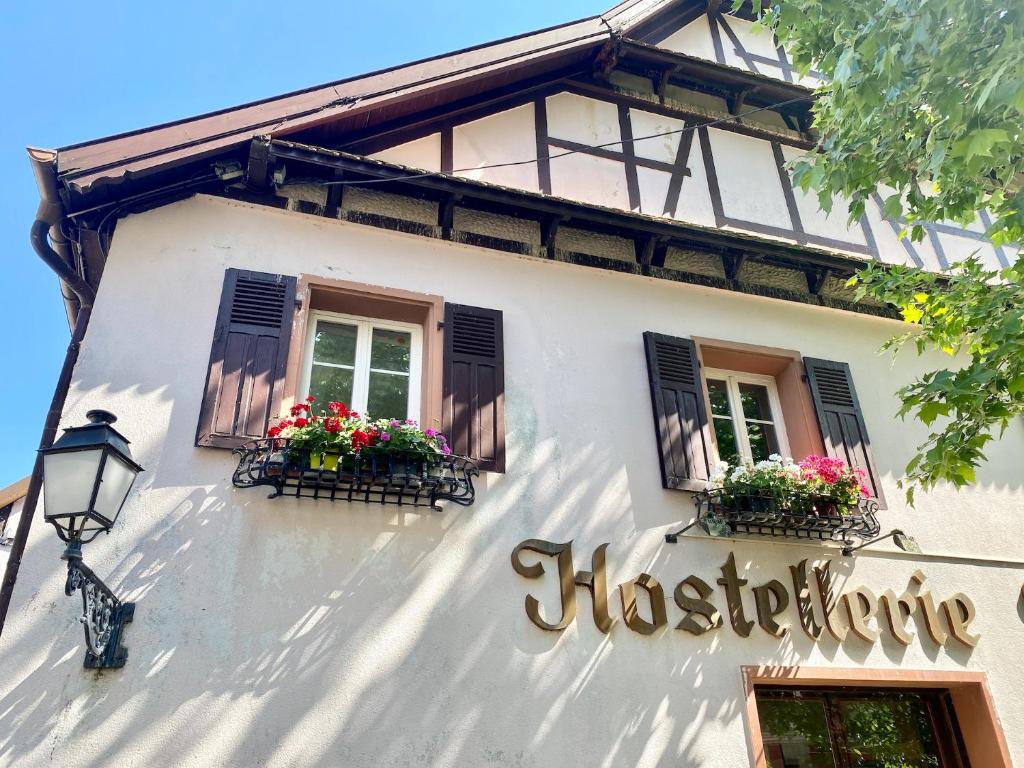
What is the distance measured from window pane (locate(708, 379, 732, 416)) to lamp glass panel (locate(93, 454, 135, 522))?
4865 mm

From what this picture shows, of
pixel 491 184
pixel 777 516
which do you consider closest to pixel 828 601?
pixel 777 516

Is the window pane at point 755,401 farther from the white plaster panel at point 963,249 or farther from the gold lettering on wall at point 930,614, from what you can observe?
the white plaster panel at point 963,249

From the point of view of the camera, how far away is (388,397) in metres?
6.00

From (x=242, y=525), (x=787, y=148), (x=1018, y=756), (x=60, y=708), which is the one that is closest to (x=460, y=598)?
(x=242, y=525)

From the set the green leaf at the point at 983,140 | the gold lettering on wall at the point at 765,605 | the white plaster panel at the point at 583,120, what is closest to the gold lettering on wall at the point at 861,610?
the gold lettering on wall at the point at 765,605

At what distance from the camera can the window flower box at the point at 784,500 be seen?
5914 mm

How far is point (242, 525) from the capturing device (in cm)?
498

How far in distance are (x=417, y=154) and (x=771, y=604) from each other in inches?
187

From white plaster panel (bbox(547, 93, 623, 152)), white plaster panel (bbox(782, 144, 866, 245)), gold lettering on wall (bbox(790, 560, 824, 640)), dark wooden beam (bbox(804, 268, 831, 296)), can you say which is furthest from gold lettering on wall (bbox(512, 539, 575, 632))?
white plaster panel (bbox(782, 144, 866, 245))

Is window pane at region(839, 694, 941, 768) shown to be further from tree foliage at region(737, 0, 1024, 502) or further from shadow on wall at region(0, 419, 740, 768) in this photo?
tree foliage at region(737, 0, 1024, 502)

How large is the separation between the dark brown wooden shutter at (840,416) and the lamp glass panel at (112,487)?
538 cm

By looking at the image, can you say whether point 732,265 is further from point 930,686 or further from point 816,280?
point 930,686

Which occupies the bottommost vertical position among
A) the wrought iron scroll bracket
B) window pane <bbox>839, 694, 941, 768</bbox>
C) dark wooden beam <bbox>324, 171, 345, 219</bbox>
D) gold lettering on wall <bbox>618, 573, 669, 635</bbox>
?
window pane <bbox>839, 694, 941, 768</bbox>

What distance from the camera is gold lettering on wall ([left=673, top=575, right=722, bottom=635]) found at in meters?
5.58
